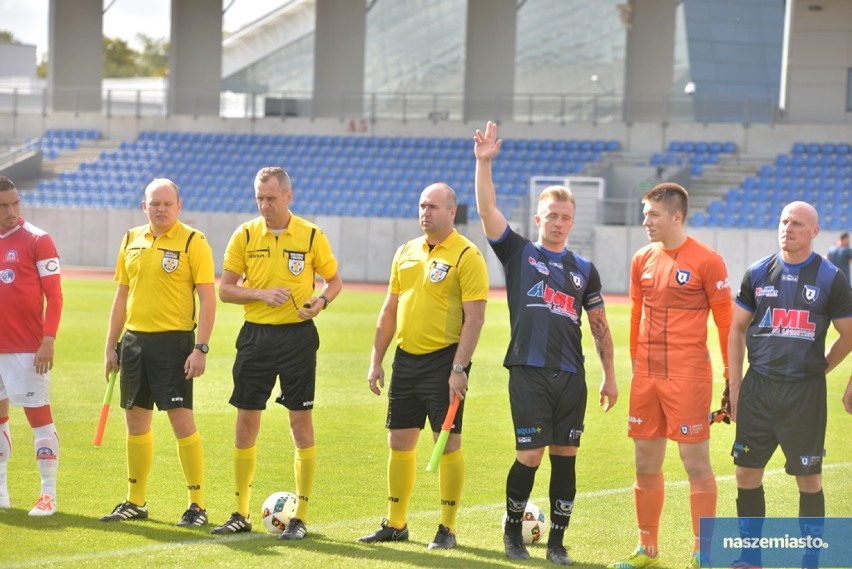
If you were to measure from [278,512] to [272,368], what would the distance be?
902 mm

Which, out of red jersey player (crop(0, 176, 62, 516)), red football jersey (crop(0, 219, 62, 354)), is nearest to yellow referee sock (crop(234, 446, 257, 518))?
red jersey player (crop(0, 176, 62, 516))

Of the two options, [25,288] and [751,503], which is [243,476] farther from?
[751,503]

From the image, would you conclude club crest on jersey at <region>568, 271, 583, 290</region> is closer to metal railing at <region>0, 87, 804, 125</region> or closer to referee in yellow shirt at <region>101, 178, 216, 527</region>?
referee in yellow shirt at <region>101, 178, 216, 527</region>

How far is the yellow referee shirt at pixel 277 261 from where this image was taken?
7.63 meters

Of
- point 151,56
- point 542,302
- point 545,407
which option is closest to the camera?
point 545,407

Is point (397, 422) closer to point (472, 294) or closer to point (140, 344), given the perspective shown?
point (472, 294)

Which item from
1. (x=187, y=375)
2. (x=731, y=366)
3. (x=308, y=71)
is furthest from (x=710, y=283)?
(x=308, y=71)

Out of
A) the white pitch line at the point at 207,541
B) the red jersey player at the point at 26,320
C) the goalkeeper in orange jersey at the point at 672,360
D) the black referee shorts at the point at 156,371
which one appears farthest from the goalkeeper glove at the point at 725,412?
the red jersey player at the point at 26,320

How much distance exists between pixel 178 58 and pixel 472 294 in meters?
36.3

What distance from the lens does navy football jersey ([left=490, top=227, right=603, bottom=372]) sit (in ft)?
23.0

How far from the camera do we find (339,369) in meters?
15.8

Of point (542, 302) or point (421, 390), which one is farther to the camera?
point (421, 390)

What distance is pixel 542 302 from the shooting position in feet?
23.2

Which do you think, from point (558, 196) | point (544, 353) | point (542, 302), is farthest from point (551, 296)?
point (558, 196)
